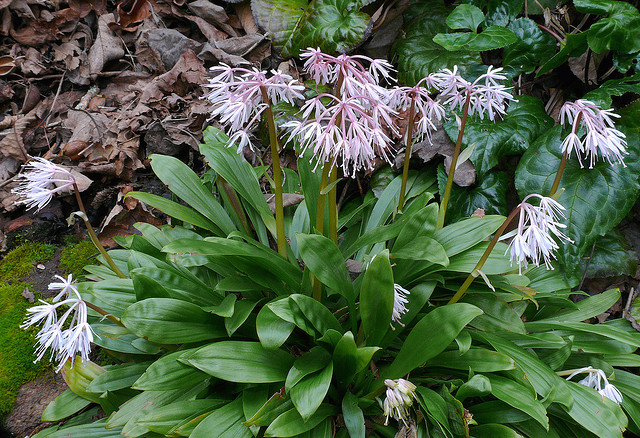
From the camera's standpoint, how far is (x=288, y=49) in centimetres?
341

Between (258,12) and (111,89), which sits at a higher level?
(258,12)

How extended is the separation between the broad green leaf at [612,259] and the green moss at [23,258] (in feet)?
10.4

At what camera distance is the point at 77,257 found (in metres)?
2.78

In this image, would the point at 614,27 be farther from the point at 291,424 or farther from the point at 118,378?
the point at 118,378

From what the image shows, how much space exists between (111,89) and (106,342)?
243 cm

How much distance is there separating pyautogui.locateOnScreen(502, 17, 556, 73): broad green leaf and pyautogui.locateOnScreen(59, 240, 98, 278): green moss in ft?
9.45

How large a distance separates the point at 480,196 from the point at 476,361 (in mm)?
1160

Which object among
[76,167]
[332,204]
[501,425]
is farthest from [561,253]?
[76,167]

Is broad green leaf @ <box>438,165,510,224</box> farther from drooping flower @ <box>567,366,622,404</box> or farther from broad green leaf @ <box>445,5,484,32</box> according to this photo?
drooping flower @ <box>567,366,622,404</box>

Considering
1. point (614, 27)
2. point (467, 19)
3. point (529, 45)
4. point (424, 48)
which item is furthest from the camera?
point (424, 48)

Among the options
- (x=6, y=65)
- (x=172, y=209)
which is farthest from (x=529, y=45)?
(x=6, y=65)

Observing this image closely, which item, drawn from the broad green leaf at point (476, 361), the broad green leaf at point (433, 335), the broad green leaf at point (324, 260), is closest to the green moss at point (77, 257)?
the broad green leaf at point (324, 260)

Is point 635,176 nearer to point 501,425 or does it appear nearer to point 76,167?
point 501,425

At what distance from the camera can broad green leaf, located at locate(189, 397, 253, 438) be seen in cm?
162
